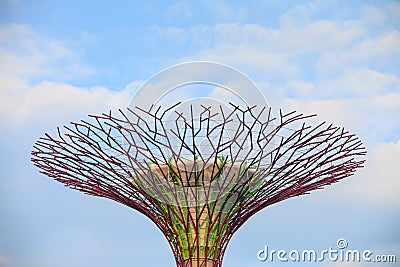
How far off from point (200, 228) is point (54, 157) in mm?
1315

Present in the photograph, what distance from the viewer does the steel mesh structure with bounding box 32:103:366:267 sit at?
4.12 meters

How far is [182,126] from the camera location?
430 centimetres

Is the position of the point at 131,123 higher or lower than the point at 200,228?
higher

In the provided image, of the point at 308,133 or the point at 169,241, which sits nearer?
the point at 308,133

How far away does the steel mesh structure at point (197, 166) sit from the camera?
4121 mm

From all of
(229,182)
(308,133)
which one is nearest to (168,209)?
(229,182)

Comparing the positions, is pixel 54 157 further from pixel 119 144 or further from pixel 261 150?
pixel 261 150

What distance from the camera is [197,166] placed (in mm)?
4430

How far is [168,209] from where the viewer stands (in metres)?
4.61

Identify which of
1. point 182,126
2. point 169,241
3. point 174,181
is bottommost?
point 169,241

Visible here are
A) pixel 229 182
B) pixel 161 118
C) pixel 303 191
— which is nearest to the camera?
pixel 161 118

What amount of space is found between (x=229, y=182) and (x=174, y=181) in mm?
429

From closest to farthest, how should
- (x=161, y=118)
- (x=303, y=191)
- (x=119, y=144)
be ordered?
1. (x=161, y=118)
2. (x=119, y=144)
3. (x=303, y=191)

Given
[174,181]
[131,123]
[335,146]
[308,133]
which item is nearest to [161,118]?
[131,123]
